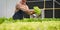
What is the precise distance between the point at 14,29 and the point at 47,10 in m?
A: 1.91

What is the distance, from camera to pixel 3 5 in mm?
2576

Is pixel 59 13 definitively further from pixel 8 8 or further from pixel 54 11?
pixel 8 8

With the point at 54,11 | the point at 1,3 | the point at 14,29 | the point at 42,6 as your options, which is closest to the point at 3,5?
the point at 1,3

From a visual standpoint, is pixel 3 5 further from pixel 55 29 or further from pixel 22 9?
pixel 55 29

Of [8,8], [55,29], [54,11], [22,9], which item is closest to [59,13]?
[54,11]

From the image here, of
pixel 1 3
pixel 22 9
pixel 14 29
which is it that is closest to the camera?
pixel 14 29

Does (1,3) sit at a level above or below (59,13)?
above

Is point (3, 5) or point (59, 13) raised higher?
point (3, 5)

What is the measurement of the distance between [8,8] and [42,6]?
0.59 m

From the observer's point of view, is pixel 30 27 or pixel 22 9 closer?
pixel 30 27

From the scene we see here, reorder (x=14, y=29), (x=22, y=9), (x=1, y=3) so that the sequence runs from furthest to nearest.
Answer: (x=1, y=3) → (x=22, y=9) → (x=14, y=29)

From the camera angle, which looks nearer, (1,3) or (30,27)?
(30,27)

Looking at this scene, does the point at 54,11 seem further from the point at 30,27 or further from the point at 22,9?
the point at 30,27

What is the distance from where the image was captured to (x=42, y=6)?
2645mm
